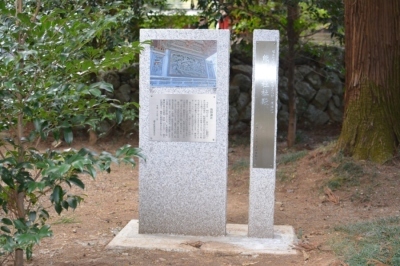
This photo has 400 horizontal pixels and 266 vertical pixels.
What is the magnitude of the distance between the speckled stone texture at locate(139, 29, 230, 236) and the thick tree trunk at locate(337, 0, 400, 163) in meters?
2.77

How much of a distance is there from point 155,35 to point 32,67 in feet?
6.00

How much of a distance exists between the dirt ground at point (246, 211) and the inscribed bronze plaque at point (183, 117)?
103 centimetres

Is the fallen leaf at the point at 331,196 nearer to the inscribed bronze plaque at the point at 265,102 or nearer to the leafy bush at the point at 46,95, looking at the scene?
the inscribed bronze plaque at the point at 265,102

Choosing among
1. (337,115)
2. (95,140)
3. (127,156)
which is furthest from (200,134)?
(337,115)

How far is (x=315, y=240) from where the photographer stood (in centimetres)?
582

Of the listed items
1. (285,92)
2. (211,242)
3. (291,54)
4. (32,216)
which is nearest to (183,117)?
(211,242)

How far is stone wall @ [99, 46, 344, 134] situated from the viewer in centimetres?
1145

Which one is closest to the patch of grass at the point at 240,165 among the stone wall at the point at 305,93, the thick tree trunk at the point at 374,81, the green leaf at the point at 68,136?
the thick tree trunk at the point at 374,81

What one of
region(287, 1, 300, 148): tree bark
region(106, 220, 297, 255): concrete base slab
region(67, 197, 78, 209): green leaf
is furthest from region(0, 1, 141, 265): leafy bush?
region(287, 1, 300, 148): tree bark

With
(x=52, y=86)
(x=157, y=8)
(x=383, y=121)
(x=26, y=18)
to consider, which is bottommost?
(x=383, y=121)

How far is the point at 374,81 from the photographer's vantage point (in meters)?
7.88

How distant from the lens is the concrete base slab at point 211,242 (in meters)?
5.48

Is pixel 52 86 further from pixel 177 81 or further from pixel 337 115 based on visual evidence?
pixel 337 115

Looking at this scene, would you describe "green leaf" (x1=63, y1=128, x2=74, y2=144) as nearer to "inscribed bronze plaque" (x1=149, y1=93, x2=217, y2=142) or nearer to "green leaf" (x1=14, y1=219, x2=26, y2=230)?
"green leaf" (x1=14, y1=219, x2=26, y2=230)
